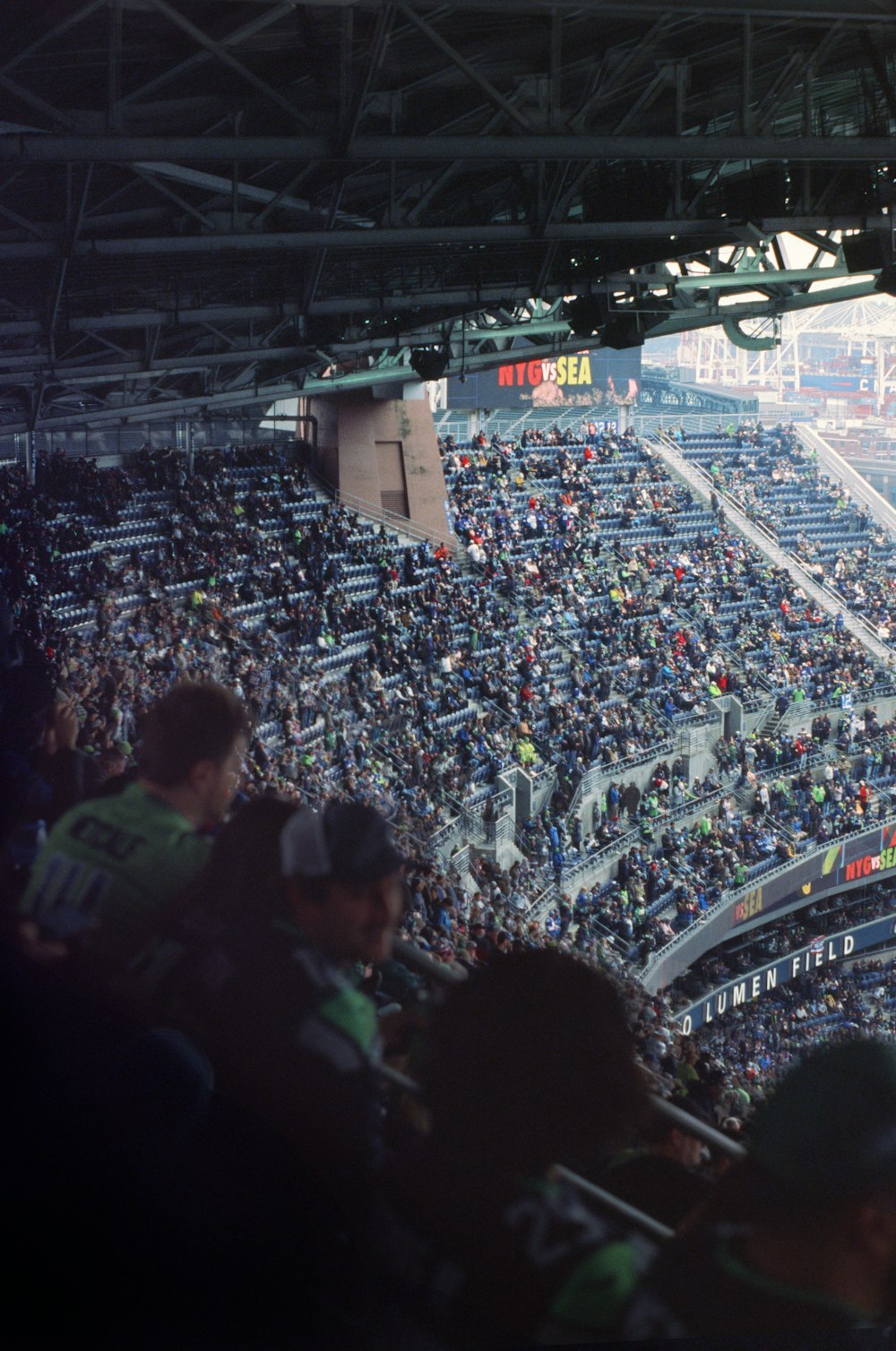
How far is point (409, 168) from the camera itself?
5.17m

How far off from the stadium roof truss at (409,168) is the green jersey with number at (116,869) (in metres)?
1.76

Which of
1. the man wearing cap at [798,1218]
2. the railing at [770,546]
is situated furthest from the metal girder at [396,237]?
the railing at [770,546]

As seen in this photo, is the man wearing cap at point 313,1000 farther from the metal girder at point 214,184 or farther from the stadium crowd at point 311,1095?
the metal girder at point 214,184

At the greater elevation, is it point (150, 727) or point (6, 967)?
point (150, 727)

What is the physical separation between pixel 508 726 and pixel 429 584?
199 centimetres

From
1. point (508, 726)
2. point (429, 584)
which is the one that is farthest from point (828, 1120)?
point (429, 584)

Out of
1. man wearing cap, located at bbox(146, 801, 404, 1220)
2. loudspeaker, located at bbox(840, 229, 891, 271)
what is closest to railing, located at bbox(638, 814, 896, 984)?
loudspeaker, located at bbox(840, 229, 891, 271)

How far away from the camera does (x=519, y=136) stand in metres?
3.84

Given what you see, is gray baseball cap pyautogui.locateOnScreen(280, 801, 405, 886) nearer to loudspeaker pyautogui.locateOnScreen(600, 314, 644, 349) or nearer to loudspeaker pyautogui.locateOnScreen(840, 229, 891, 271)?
loudspeaker pyautogui.locateOnScreen(840, 229, 891, 271)

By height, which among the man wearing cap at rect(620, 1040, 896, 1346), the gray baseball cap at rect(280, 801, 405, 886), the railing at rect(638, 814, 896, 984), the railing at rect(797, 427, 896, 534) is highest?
the railing at rect(797, 427, 896, 534)

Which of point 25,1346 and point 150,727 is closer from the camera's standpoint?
point 150,727

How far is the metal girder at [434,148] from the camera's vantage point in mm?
3166

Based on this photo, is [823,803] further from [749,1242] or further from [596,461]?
[749,1242]

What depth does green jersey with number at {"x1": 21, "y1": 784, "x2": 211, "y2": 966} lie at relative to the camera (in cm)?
201
